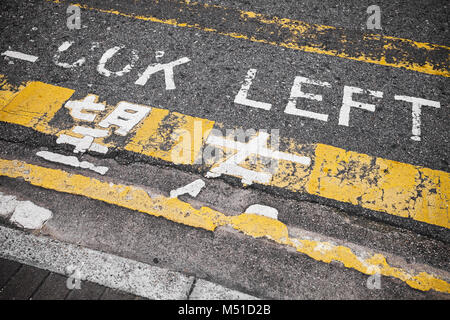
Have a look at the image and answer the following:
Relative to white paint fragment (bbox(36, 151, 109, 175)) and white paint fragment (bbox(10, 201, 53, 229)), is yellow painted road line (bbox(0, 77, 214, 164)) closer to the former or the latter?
white paint fragment (bbox(36, 151, 109, 175))

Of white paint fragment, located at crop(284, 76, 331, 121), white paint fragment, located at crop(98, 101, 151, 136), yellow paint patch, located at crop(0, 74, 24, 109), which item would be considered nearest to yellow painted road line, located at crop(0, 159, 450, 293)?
white paint fragment, located at crop(98, 101, 151, 136)

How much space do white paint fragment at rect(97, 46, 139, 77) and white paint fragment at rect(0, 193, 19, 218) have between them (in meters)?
1.36

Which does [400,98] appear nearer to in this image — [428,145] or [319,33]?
[428,145]

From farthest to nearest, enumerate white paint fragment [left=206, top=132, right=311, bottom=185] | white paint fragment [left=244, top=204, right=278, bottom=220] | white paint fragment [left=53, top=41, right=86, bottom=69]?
white paint fragment [left=53, top=41, right=86, bottom=69], white paint fragment [left=206, top=132, right=311, bottom=185], white paint fragment [left=244, top=204, right=278, bottom=220]

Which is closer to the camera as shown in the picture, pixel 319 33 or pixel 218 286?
pixel 218 286

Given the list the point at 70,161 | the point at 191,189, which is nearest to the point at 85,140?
the point at 70,161

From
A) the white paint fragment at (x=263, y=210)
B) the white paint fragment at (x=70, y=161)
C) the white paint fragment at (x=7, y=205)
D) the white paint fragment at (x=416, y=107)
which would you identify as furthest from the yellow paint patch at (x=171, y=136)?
the white paint fragment at (x=416, y=107)

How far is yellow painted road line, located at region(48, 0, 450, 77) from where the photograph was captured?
3334mm

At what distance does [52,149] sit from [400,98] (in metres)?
2.90

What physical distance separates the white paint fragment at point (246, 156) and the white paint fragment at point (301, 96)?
367mm
